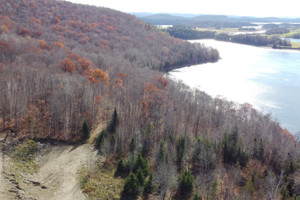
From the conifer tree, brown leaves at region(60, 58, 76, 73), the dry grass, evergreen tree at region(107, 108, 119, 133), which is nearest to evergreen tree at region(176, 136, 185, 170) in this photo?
the dry grass

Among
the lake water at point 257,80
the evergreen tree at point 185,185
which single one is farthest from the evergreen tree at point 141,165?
the lake water at point 257,80

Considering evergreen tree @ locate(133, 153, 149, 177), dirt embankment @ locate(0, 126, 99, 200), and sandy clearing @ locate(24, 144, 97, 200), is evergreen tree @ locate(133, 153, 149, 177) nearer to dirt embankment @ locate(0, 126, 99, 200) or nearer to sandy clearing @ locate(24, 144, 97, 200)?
dirt embankment @ locate(0, 126, 99, 200)

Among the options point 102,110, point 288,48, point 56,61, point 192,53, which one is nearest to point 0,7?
point 56,61

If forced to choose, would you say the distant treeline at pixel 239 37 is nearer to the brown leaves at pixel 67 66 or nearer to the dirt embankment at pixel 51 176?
the brown leaves at pixel 67 66

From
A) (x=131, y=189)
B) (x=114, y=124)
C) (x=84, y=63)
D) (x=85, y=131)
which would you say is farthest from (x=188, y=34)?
(x=131, y=189)

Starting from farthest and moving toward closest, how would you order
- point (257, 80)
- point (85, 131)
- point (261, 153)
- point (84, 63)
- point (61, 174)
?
point (257, 80) → point (84, 63) → point (261, 153) → point (85, 131) → point (61, 174)

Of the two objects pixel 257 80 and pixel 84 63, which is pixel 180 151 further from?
pixel 257 80

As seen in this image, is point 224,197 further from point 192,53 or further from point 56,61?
point 192,53
